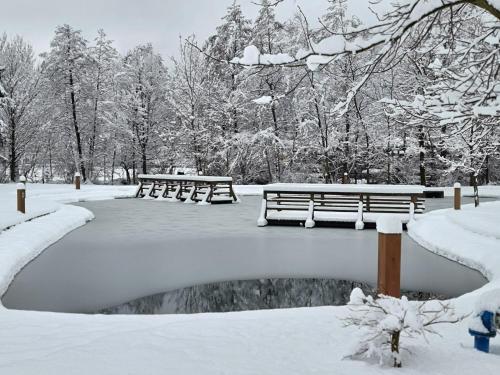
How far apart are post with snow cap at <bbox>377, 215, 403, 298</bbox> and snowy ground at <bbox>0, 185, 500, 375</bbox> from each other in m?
0.56

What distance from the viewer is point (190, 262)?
924cm

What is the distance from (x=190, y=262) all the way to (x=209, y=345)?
5117 millimetres

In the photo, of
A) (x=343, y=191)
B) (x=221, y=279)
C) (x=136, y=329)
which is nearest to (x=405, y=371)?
(x=136, y=329)

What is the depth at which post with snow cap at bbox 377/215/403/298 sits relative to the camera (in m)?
4.50

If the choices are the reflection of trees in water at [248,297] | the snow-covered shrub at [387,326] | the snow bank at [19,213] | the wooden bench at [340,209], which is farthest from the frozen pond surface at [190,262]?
the snow-covered shrub at [387,326]

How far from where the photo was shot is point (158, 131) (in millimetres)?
38031

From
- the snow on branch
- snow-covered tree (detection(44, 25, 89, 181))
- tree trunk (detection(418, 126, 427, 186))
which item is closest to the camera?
the snow on branch

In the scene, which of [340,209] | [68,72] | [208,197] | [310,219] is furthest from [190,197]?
[68,72]

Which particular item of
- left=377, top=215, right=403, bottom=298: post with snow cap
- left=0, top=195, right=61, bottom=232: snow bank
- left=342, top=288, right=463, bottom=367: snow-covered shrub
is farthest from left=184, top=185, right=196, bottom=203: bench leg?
left=342, top=288, right=463, bottom=367: snow-covered shrub

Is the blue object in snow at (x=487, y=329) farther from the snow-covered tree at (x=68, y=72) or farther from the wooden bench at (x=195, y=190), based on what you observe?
the snow-covered tree at (x=68, y=72)

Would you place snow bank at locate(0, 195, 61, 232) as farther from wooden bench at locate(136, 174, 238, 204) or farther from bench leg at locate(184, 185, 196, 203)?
wooden bench at locate(136, 174, 238, 204)

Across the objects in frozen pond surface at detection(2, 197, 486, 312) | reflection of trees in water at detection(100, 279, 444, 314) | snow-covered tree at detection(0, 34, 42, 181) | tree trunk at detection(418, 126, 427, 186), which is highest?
snow-covered tree at detection(0, 34, 42, 181)

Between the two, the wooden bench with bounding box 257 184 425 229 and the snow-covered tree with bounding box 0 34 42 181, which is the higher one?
the snow-covered tree with bounding box 0 34 42 181

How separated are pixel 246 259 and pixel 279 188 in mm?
4993
